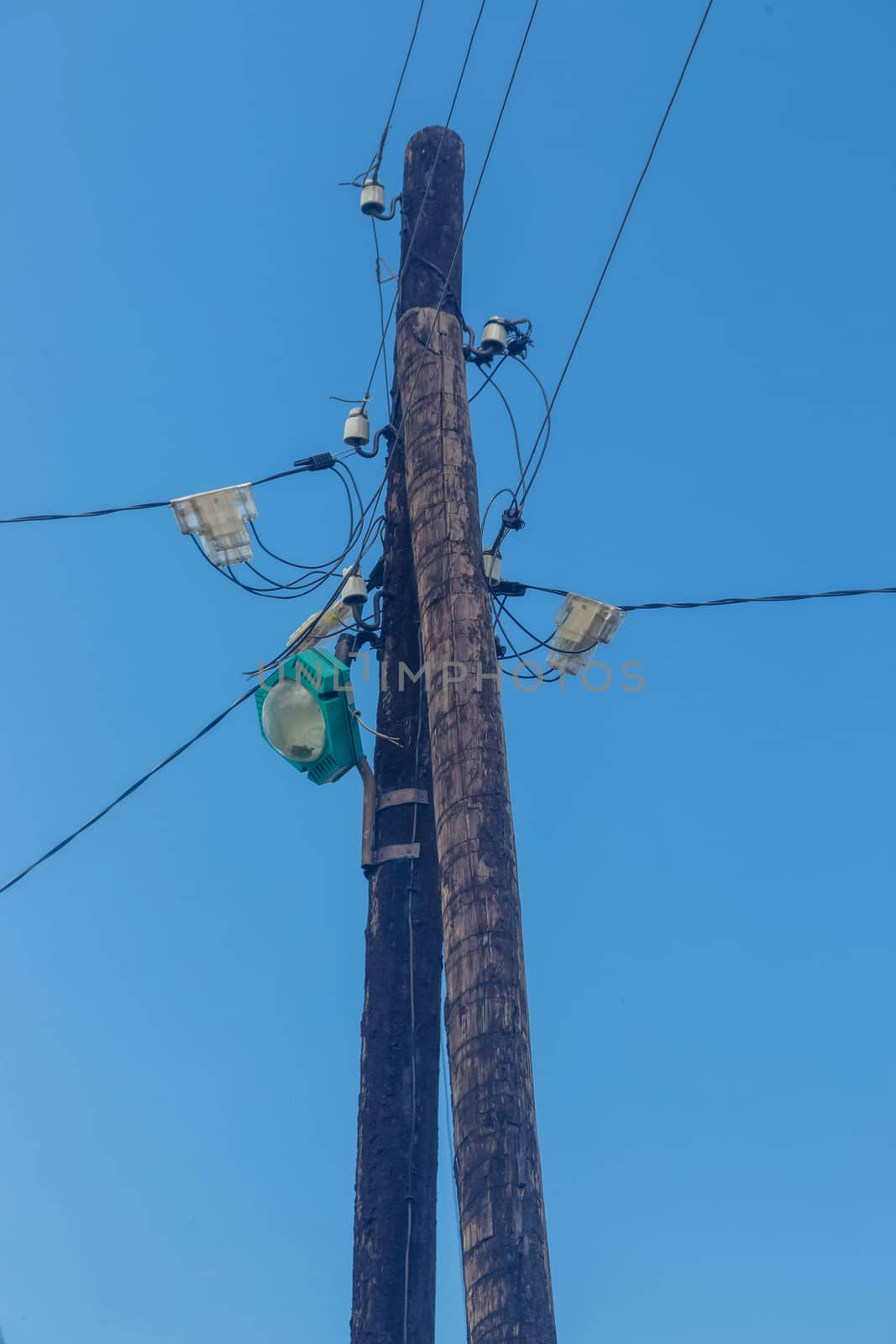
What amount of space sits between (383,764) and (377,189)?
3136 millimetres

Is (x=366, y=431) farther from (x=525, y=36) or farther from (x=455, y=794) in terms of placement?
(x=455, y=794)

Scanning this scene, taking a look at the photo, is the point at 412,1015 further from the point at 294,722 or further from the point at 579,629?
the point at 579,629

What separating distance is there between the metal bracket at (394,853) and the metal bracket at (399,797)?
0.62 ft

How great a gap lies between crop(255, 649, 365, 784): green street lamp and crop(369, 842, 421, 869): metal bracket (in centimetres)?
40

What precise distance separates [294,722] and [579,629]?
163 centimetres

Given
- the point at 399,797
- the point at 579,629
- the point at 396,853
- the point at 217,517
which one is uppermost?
the point at 217,517

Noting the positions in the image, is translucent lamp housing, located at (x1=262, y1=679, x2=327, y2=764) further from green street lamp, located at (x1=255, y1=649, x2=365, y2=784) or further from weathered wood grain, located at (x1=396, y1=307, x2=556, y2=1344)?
weathered wood grain, located at (x1=396, y1=307, x2=556, y2=1344)

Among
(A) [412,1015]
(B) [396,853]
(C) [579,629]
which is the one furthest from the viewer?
(C) [579,629]

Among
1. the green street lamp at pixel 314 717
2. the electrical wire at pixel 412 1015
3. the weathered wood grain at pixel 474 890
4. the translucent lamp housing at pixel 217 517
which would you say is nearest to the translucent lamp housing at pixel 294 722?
the green street lamp at pixel 314 717

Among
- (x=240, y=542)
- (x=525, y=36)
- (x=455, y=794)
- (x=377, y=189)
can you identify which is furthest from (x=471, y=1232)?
(x=525, y=36)

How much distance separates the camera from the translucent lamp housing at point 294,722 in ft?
21.6

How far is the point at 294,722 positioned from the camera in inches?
261

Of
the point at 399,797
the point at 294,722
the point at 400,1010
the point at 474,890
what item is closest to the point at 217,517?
the point at 294,722

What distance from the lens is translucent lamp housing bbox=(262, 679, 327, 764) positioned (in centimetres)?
658
